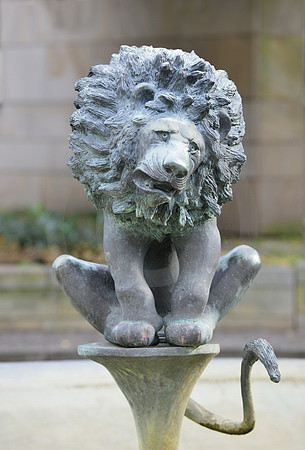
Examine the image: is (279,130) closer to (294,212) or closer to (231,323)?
(294,212)

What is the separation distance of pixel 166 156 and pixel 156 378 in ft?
2.53

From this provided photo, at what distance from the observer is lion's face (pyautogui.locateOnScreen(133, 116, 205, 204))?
2.15 meters

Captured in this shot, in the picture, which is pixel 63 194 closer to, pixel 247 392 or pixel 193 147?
pixel 247 392

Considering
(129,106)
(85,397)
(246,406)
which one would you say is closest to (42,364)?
(85,397)

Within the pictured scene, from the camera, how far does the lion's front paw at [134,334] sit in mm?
2348

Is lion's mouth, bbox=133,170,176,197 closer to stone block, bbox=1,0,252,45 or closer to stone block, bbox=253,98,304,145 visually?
stone block, bbox=253,98,304,145

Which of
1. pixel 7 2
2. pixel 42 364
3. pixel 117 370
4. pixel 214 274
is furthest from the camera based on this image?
pixel 7 2

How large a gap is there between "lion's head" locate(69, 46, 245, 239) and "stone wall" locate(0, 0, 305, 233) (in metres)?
5.39

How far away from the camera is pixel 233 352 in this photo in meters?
5.77

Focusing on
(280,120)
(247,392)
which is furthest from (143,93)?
(280,120)

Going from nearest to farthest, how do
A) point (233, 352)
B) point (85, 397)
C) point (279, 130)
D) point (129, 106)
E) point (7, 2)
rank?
point (129, 106), point (85, 397), point (233, 352), point (279, 130), point (7, 2)

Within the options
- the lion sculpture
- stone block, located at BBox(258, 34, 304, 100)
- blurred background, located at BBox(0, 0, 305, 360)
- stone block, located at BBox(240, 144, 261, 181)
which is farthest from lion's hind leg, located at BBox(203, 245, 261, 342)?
stone block, located at BBox(258, 34, 304, 100)

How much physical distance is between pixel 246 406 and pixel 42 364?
1.70 metres

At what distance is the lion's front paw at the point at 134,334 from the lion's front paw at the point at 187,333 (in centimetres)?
6
